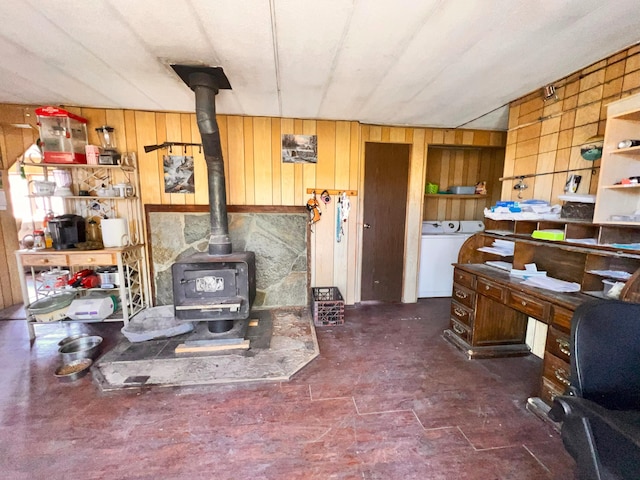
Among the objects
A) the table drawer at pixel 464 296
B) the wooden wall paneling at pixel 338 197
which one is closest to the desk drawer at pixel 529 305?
the table drawer at pixel 464 296

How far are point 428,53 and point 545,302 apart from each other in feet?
5.55

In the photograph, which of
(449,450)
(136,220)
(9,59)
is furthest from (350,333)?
(9,59)

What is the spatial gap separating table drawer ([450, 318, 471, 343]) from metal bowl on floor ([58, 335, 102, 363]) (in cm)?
309

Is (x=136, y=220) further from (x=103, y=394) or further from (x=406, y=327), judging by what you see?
(x=406, y=327)

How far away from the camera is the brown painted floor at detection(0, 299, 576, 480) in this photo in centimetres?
133

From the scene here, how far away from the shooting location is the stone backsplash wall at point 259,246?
119 inches

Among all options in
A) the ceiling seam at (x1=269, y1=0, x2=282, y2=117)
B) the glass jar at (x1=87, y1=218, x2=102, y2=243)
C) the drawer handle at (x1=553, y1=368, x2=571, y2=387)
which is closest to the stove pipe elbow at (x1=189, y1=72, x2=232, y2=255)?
the ceiling seam at (x1=269, y1=0, x2=282, y2=117)

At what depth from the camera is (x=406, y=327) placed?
9.41ft

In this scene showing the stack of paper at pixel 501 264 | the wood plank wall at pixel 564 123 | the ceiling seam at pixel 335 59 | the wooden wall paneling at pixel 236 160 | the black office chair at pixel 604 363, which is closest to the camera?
the black office chair at pixel 604 363

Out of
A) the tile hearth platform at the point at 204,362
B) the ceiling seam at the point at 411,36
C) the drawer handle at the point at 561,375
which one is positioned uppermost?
the ceiling seam at the point at 411,36

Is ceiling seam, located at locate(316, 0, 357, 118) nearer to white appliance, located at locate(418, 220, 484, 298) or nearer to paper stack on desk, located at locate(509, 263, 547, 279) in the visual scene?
paper stack on desk, located at locate(509, 263, 547, 279)

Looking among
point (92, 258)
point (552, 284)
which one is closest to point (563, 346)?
point (552, 284)

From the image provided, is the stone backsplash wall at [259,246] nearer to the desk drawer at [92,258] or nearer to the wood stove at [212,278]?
the desk drawer at [92,258]

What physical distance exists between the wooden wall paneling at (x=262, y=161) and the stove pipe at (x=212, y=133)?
0.62 m
